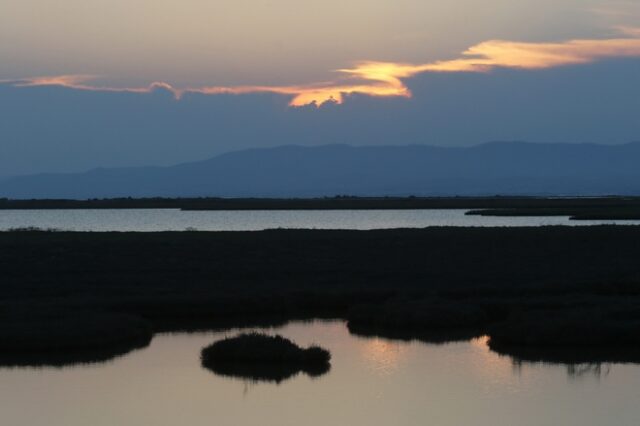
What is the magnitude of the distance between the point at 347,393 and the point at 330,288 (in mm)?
16548

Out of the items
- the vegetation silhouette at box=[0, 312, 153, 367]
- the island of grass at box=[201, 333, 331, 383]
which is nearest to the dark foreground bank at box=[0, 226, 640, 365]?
the vegetation silhouette at box=[0, 312, 153, 367]

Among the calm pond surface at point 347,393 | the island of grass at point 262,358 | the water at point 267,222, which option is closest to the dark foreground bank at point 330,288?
the calm pond surface at point 347,393

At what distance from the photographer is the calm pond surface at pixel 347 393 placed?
22.6 metres

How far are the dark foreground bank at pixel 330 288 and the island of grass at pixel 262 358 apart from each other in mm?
3871

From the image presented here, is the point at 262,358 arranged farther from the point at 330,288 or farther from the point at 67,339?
the point at 330,288

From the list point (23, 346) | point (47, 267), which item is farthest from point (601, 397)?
point (47, 267)

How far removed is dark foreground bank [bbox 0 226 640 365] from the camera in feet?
101

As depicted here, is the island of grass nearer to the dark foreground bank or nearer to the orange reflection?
the orange reflection

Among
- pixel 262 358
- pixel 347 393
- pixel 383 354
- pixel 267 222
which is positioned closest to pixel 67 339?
pixel 262 358

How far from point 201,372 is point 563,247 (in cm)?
3413

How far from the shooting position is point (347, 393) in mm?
24766

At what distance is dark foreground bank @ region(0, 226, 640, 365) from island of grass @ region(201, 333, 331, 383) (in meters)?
3.87

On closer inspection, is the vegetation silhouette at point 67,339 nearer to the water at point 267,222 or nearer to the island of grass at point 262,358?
the island of grass at point 262,358

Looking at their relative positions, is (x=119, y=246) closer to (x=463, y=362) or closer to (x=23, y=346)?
(x=23, y=346)
